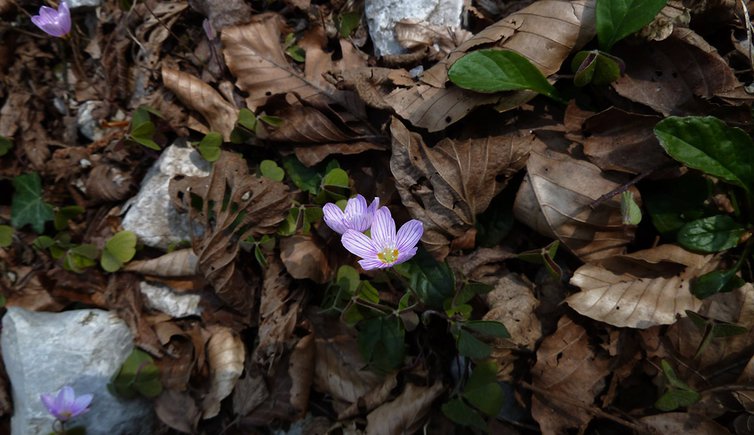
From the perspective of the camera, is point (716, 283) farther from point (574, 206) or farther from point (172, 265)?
point (172, 265)

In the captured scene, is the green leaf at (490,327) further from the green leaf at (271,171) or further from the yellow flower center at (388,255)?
the green leaf at (271,171)

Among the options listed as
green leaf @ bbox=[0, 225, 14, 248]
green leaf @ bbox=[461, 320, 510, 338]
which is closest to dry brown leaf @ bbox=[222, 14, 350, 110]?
green leaf @ bbox=[461, 320, 510, 338]

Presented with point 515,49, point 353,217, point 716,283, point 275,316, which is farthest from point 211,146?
point 716,283

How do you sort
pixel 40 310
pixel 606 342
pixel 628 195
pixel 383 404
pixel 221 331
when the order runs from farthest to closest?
pixel 40 310, pixel 221 331, pixel 383 404, pixel 606 342, pixel 628 195

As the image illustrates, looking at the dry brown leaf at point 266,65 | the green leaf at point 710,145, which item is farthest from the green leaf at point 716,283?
the dry brown leaf at point 266,65

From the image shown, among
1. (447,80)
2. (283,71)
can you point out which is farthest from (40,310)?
(447,80)

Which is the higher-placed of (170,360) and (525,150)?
(525,150)

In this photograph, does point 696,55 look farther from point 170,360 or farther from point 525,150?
point 170,360
